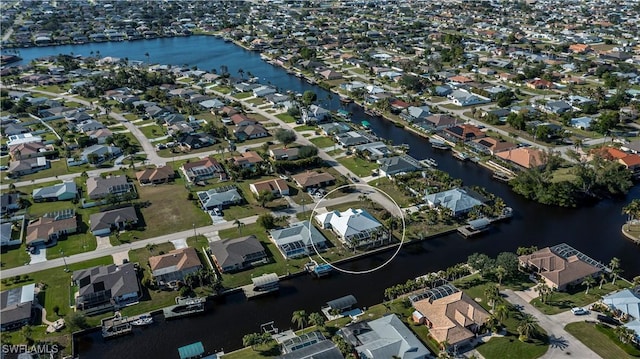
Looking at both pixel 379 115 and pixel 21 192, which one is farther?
pixel 379 115

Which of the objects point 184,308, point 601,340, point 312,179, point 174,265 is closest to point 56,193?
point 174,265

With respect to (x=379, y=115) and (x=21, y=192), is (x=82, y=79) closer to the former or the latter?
(x=21, y=192)

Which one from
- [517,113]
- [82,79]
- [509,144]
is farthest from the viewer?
[82,79]

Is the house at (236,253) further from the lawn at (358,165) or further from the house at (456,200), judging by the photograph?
the lawn at (358,165)

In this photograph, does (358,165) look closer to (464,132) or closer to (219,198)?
(464,132)

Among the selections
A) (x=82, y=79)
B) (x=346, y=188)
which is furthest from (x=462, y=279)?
(x=82, y=79)

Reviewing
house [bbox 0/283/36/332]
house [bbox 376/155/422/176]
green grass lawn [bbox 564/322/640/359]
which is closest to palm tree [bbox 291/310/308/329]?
green grass lawn [bbox 564/322/640/359]
